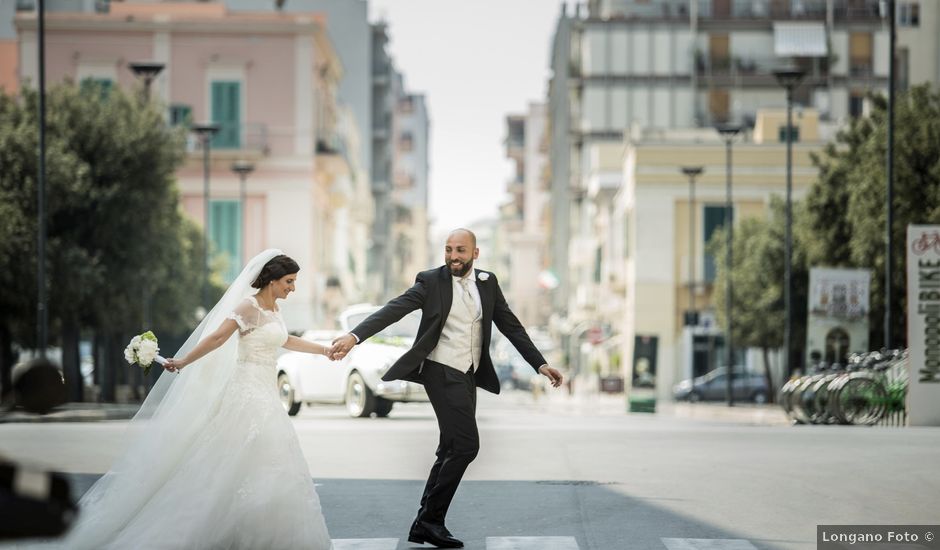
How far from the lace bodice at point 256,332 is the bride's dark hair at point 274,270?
116mm

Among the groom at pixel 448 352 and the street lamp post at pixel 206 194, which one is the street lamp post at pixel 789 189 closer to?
the street lamp post at pixel 206 194

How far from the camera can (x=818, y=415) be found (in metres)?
27.1

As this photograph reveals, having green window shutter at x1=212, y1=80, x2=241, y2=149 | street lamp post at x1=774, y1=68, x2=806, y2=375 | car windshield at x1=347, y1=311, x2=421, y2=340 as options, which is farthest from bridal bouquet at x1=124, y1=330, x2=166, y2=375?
green window shutter at x1=212, y1=80, x2=241, y2=149

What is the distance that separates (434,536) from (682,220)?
57494mm

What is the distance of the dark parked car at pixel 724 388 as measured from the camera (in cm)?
5834

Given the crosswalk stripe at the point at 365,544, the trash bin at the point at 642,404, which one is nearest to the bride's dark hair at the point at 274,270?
the crosswalk stripe at the point at 365,544

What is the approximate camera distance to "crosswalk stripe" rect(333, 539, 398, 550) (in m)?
9.65

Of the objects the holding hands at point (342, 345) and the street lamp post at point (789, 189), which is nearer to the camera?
the holding hands at point (342, 345)

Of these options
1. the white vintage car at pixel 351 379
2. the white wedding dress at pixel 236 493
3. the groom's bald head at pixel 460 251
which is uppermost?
the groom's bald head at pixel 460 251

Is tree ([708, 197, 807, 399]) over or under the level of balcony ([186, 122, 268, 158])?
under

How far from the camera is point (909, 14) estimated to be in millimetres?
82562

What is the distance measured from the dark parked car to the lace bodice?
48.1m

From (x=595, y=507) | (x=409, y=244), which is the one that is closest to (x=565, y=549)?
(x=595, y=507)

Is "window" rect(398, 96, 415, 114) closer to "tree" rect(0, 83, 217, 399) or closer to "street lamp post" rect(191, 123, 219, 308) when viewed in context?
"street lamp post" rect(191, 123, 219, 308)
